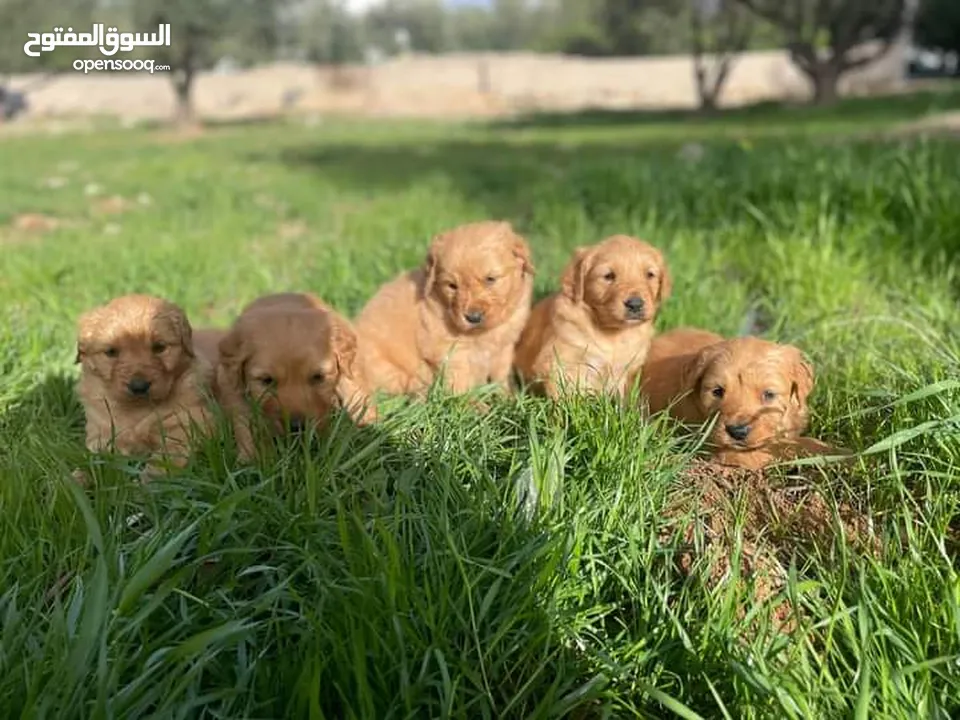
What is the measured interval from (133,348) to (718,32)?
3842 cm

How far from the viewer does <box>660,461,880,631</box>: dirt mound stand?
8.23ft

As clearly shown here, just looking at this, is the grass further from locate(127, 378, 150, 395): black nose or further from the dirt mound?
locate(127, 378, 150, 395): black nose

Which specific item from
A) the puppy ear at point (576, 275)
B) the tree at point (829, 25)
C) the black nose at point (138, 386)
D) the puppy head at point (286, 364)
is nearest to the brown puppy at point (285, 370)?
the puppy head at point (286, 364)

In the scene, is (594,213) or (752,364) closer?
(752,364)

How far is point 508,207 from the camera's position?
9008mm

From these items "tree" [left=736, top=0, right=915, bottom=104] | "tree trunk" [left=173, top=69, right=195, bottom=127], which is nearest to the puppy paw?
"tree trunk" [left=173, top=69, right=195, bottom=127]

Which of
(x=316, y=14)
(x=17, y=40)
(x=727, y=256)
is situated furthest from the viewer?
(x=316, y=14)

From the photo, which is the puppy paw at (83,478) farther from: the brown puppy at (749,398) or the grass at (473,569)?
the brown puppy at (749,398)

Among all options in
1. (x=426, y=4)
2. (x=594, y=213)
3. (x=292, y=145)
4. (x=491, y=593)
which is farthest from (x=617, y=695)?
(x=426, y=4)

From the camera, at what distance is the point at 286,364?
3232 millimetres

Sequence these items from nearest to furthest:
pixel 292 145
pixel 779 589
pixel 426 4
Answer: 1. pixel 779 589
2. pixel 292 145
3. pixel 426 4

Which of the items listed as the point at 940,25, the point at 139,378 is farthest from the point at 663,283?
the point at 940,25

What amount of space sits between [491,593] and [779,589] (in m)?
0.83

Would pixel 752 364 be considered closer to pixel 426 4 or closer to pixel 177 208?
pixel 177 208
